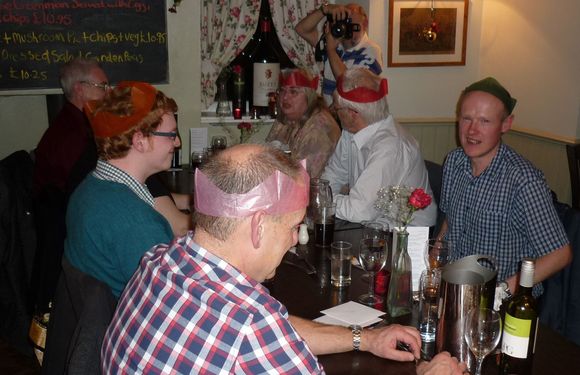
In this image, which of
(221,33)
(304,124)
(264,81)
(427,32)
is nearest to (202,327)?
(304,124)

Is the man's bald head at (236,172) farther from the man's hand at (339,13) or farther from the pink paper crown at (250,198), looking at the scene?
the man's hand at (339,13)

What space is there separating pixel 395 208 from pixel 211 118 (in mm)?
2460

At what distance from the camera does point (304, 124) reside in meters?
3.70

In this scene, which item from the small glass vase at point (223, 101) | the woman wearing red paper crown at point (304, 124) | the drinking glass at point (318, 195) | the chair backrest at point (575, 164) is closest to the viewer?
the drinking glass at point (318, 195)

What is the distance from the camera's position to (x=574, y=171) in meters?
3.11

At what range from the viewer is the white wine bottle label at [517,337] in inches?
55.1

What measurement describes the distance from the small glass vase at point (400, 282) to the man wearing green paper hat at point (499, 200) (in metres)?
0.53

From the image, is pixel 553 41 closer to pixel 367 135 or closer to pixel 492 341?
pixel 367 135

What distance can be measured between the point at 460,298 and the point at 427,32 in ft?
12.1

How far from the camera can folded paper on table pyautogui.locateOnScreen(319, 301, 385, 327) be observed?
5.61 ft

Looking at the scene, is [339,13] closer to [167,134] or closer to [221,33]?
[221,33]

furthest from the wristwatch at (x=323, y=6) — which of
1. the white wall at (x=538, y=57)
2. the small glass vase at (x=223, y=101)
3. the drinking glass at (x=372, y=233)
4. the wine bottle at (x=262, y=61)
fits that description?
the drinking glass at (x=372, y=233)

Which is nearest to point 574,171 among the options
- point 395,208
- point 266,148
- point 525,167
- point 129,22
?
point 525,167

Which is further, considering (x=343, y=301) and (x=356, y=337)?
(x=343, y=301)
